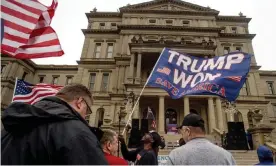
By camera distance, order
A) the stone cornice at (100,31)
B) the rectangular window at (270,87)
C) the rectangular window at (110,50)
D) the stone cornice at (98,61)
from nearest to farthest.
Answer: the stone cornice at (98,61) < the rectangular window at (110,50) < the stone cornice at (100,31) < the rectangular window at (270,87)

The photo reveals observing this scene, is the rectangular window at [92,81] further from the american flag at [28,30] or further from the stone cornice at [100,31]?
the american flag at [28,30]

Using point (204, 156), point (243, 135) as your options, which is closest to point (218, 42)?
point (243, 135)

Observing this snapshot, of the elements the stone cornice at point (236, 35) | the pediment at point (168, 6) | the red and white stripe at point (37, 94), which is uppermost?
the pediment at point (168, 6)

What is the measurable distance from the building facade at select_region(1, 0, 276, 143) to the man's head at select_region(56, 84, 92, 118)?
21352mm

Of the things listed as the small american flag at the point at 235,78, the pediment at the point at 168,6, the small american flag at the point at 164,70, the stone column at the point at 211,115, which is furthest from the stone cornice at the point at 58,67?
the small american flag at the point at 235,78

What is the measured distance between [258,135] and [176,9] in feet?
103

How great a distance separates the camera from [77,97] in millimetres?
1899

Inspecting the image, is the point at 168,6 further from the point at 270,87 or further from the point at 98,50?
the point at 270,87

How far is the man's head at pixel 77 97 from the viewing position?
1850 mm

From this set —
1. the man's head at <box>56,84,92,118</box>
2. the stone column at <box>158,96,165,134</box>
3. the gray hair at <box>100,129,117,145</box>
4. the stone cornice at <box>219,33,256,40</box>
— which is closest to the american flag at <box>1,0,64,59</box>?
the gray hair at <box>100,129,117,145</box>

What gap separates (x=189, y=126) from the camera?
2916mm

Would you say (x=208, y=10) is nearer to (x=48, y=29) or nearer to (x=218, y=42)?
(x=218, y=42)

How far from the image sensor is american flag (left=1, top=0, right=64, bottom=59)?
517 centimetres

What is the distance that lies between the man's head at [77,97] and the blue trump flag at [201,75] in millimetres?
6652
